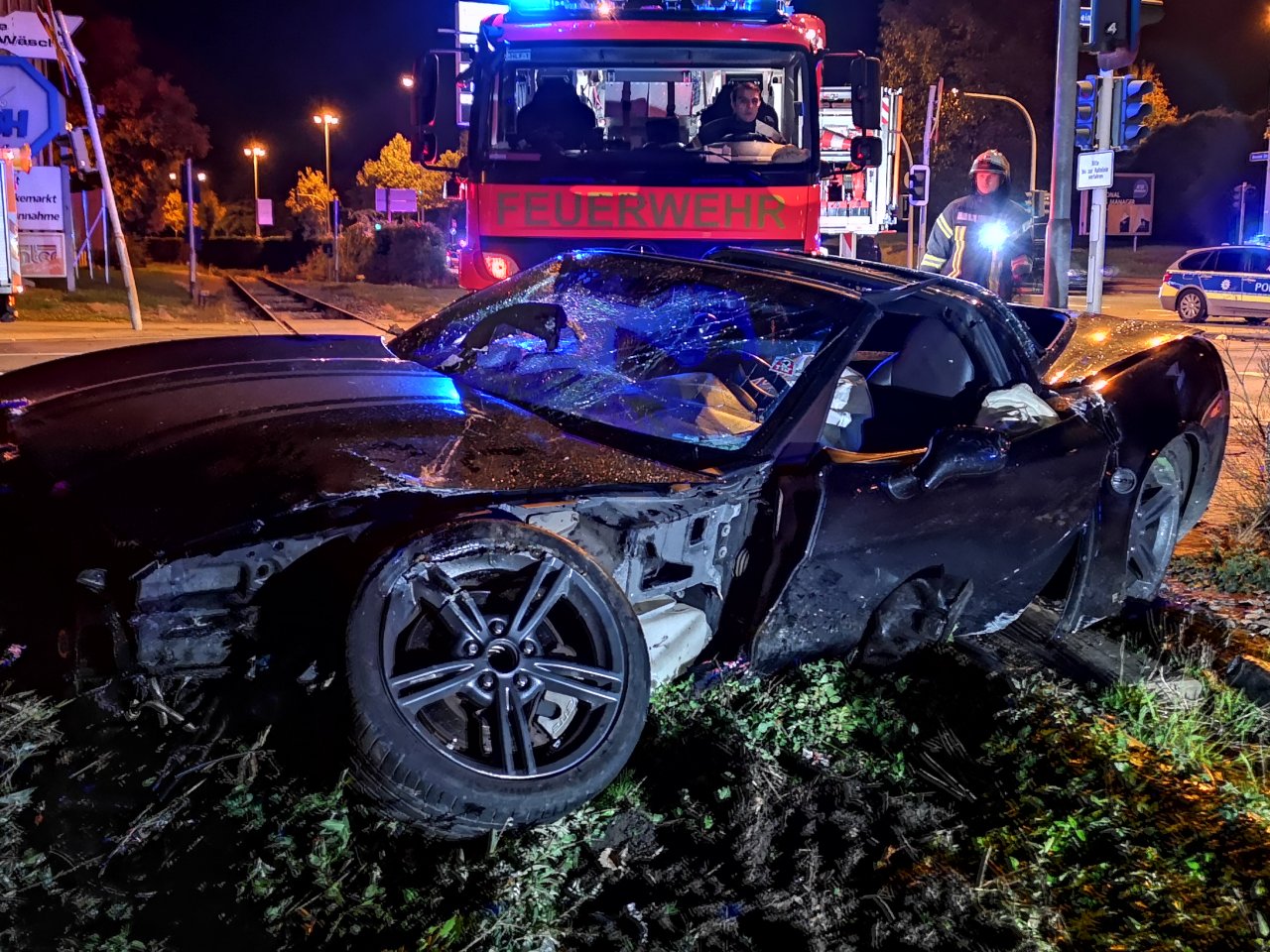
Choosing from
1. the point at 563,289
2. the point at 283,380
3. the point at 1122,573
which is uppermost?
the point at 563,289

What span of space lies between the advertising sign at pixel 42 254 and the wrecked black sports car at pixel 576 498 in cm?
1956

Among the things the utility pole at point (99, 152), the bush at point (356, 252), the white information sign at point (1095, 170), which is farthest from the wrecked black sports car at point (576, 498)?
the bush at point (356, 252)

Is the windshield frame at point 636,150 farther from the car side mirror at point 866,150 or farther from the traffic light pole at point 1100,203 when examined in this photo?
the traffic light pole at point 1100,203

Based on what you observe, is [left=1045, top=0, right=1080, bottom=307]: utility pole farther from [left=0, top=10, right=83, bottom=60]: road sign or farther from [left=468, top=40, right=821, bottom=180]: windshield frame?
[left=0, top=10, right=83, bottom=60]: road sign

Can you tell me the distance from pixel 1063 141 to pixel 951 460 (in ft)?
25.0

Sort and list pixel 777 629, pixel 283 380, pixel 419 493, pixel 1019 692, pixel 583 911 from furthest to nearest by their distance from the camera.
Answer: pixel 283 380 → pixel 1019 692 → pixel 777 629 → pixel 419 493 → pixel 583 911

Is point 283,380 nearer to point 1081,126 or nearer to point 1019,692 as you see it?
point 1019,692

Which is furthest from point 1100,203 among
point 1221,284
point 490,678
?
point 1221,284

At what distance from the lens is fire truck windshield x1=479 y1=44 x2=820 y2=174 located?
8570 mm

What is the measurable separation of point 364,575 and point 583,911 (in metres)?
0.87

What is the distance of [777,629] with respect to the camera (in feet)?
10.6

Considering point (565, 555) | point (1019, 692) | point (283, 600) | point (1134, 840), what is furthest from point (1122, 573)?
point (283, 600)

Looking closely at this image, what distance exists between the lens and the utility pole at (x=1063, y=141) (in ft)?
32.5

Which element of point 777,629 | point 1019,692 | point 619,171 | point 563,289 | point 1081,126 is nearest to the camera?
point 777,629
